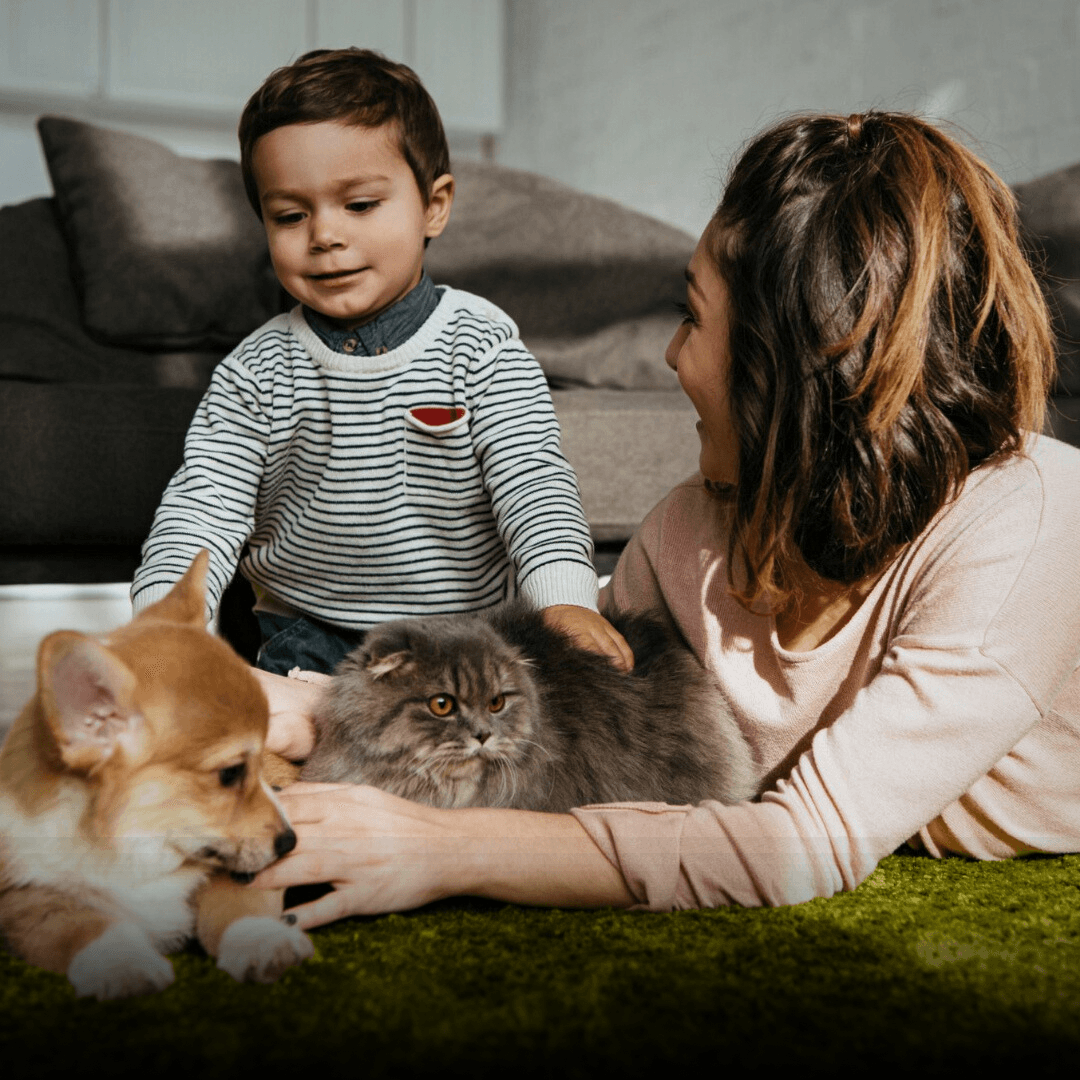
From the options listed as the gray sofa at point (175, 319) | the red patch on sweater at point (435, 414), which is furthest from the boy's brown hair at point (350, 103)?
the gray sofa at point (175, 319)

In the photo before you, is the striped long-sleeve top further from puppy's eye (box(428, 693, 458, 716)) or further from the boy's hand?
puppy's eye (box(428, 693, 458, 716))

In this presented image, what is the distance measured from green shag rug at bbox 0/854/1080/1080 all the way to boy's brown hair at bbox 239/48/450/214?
3.58 ft

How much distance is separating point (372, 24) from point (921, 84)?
3197 mm

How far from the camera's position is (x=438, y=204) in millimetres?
1760

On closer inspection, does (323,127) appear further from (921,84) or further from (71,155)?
(921,84)

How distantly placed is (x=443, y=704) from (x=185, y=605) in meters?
0.33

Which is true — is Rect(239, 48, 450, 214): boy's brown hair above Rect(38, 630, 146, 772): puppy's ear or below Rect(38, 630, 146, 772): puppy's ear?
above

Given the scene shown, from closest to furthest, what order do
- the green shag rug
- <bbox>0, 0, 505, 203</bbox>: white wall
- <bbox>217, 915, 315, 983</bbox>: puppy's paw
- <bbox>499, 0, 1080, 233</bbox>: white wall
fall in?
the green shag rug, <bbox>217, 915, 315, 983</bbox>: puppy's paw, <bbox>499, 0, 1080, 233</bbox>: white wall, <bbox>0, 0, 505, 203</bbox>: white wall

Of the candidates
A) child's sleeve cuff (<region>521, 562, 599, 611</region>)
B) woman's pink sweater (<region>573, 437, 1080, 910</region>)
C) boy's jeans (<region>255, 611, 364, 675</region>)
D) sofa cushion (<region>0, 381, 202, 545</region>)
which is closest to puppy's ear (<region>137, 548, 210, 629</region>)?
woman's pink sweater (<region>573, 437, 1080, 910</region>)

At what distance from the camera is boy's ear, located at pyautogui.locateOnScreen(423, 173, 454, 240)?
1727 mm

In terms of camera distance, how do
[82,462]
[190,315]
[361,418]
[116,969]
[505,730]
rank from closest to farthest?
[116,969] < [505,730] < [361,418] < [82,462] < [190,315]

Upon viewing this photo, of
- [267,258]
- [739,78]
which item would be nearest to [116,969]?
[267,258]

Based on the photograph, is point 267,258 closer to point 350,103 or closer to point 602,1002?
point 350,103

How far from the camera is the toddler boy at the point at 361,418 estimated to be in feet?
5.10
